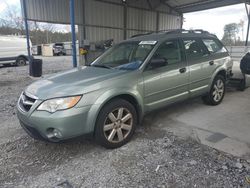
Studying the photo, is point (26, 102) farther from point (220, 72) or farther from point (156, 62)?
point (220, 72)

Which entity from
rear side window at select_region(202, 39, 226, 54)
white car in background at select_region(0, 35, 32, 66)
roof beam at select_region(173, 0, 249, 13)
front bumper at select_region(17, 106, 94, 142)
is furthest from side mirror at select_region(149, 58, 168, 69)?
white car in background at select_region(0, 35, 32, 66)

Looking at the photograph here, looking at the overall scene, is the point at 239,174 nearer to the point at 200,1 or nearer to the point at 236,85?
the point at 236,85

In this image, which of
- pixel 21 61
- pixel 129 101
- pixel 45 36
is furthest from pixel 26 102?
pixel 45 36

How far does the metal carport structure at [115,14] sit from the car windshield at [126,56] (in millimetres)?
6415

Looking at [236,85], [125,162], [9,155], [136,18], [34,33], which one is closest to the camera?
[125,162]

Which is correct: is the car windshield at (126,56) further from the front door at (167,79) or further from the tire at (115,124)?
the tire at (115,124)

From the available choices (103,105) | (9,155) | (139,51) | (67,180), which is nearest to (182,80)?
(139,51)

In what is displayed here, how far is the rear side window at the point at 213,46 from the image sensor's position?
4.62 meters

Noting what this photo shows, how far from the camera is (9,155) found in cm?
298

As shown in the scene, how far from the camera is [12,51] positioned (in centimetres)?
1434

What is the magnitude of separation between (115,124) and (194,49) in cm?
238

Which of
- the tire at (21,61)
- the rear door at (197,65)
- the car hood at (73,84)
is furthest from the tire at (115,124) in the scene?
the tire at (21,61)

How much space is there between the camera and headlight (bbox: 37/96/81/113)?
259cm

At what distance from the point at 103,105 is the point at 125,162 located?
786mm
